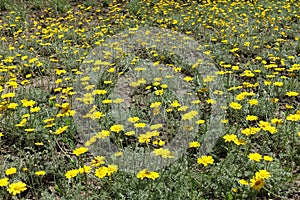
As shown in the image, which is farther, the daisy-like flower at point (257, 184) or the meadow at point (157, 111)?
the meadow at point (157, 111)

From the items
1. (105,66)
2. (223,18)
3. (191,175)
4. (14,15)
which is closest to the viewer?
(191,175)

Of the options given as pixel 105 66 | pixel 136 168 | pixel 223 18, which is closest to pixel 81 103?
pixel 105 66

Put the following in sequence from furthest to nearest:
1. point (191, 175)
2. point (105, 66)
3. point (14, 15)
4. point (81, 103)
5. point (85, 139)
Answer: point (14, 15) < point (105, 66) < point (81, 103) < point (85, 139) < point (191, 175)

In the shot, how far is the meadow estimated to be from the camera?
3.21 m

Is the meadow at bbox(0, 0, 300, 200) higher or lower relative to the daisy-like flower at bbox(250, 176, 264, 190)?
lower

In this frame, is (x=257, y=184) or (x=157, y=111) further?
(x=157, y=111)

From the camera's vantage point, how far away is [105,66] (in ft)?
19.2

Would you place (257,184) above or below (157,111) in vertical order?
above

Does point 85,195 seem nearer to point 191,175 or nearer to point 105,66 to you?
point 191,175

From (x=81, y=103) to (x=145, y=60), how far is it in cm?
177

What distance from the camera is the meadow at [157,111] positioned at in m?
3.21

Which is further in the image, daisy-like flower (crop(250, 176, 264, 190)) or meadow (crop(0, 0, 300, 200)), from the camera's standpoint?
meadow (crop(0, 0, 300, 200))

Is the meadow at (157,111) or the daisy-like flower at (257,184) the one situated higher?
the daisy-like flower at (257,184)

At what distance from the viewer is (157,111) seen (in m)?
4.22
